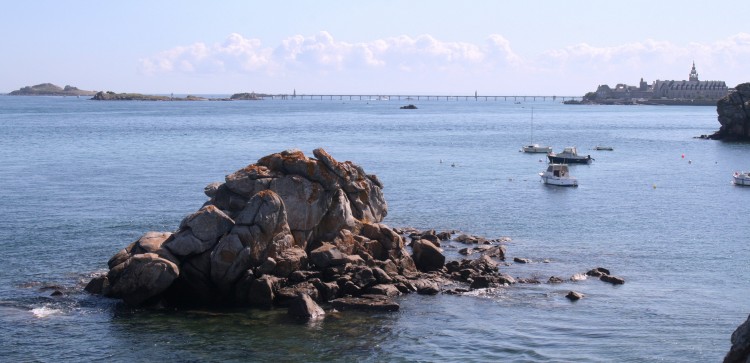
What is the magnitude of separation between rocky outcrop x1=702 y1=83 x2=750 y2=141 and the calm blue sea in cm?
3646

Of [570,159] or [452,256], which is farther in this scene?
[570,159]

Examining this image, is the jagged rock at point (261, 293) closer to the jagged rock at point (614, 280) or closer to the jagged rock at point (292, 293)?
the jagged rock at point (292, 293)

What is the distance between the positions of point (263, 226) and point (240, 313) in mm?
5018

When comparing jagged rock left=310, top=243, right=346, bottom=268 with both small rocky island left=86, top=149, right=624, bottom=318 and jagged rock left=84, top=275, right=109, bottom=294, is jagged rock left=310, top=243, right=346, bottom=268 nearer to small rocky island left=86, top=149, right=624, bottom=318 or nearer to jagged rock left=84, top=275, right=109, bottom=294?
small rocky island left=86, top=149, right=624, bottom=318

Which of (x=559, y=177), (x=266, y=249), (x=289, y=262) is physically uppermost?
(x=266, y=249)

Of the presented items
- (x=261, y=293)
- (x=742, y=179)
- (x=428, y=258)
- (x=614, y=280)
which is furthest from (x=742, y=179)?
(x=261, y=293)

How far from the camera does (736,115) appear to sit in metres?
154

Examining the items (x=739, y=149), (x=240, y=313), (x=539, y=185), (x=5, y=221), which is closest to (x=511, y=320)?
(x=240, y=313)

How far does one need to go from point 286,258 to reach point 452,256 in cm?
1318

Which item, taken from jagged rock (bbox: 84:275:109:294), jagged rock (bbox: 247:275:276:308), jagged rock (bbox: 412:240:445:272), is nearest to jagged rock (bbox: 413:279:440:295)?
jagged rock (bbox: 412:240:445:272)

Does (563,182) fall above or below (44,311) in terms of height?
below

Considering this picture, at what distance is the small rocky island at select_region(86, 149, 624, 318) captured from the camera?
4134cm

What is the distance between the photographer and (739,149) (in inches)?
5423

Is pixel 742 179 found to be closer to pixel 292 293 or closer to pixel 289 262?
pixel 289 262
